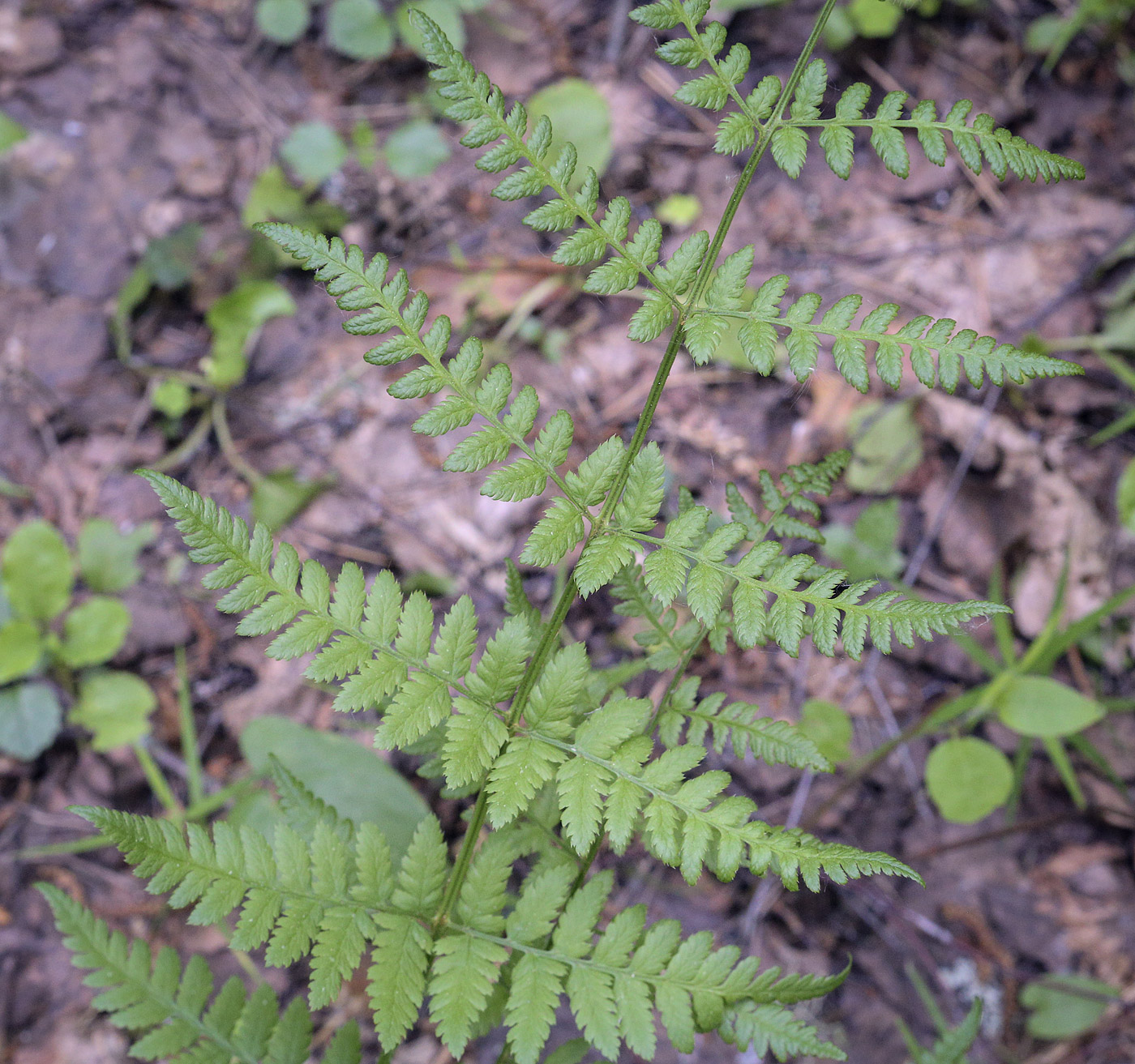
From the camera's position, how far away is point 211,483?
3.33m

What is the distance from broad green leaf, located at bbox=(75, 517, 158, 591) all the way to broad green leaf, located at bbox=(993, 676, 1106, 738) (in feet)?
9.91

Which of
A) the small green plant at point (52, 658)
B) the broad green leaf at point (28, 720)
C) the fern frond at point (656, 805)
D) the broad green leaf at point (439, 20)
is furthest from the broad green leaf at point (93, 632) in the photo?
the broad green leaf at point (439, 20)

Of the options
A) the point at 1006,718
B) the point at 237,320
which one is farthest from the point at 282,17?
the point at 1006,718

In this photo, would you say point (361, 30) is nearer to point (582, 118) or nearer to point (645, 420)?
point (582, 118)

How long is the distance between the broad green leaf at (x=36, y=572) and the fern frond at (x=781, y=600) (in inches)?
95.6

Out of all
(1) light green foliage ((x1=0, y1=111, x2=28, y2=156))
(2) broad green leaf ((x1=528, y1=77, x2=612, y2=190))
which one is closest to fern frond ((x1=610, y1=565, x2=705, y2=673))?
(2) broad green leaf ((x1=528, y1=77, x2=612, y2=190))

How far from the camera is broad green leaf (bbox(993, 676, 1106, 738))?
229cm

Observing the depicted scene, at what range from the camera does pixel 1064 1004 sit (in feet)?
7.96

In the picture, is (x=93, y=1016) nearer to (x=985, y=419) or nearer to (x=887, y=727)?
(x=887, y=727)

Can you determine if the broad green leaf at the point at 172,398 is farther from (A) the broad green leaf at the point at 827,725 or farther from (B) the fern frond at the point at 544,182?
(A) the broad green leaf at the point at 827,725

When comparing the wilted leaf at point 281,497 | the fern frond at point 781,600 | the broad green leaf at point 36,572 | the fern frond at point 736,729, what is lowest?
the broad green leaf at point 36,572

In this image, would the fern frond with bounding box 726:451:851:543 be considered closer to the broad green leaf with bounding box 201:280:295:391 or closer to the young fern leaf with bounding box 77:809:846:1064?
the young fern leaf with bounding box 77:809:846:1064

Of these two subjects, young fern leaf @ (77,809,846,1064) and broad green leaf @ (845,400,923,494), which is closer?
young fern leaf @ (77,809,846,1064)

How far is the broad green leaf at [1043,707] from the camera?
7.51ft
